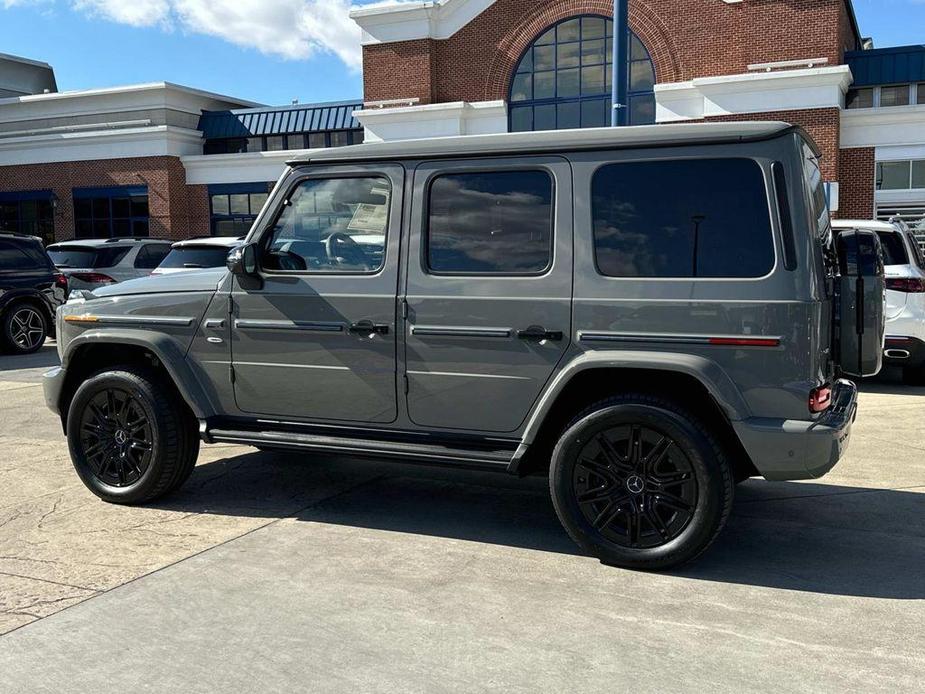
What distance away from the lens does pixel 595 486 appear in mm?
4344

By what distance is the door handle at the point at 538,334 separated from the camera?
4.35 metres

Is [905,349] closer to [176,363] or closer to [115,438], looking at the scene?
[176,363]

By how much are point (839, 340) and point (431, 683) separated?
2.62 metres

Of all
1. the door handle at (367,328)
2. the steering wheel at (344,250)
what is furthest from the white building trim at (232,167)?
the door handle at (367,328)

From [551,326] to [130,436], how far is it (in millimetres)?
2684

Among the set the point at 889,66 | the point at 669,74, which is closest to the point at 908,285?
the point at 889,66

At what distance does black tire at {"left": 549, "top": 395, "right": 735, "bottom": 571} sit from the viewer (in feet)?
13.5

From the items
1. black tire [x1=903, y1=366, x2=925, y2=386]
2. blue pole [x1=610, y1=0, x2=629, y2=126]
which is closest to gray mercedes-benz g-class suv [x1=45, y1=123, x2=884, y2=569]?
black tire [x1=903, y1=366, x2=925, y2=386]

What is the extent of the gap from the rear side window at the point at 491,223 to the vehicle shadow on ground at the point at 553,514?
1.48m

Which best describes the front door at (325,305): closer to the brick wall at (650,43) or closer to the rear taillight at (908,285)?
the rear taillight at (908,285)

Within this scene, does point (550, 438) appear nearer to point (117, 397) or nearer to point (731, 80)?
point (117, 397)

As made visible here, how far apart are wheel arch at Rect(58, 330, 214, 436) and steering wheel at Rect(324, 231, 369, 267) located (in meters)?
1.10

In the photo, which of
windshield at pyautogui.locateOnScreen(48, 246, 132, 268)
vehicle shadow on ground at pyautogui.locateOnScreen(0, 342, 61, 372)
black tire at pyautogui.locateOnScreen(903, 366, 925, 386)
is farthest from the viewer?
windshield at pyautogui.locateOnScreen(48, 246, 132, 268)

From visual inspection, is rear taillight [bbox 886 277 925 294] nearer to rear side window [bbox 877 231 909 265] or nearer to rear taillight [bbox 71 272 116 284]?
rear side window [bbox 877 231 909 265]
